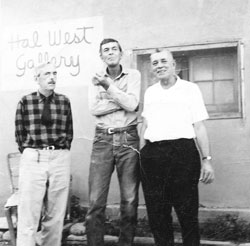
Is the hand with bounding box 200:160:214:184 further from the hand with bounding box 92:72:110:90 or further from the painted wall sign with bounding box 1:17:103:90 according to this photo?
the painted wall sign with bounding box 1:17:103:90

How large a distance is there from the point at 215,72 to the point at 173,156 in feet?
5.37

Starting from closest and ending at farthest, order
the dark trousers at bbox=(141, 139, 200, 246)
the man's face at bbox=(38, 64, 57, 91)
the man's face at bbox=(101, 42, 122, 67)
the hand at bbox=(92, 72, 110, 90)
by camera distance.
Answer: the dark trousers at bbox=(141, 139, 200, 246) < the hand at bbox=(92, 72, 110, 90) < the man's face at bbox=(101, 42, 122, 67) < the man's face at bbox=(38, 64, 57, 91)

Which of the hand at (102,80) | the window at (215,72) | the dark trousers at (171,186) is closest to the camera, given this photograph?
the dark trousers at (171,186)

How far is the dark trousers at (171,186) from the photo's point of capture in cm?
390

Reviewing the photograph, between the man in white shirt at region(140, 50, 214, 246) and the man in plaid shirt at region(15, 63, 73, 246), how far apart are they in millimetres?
846

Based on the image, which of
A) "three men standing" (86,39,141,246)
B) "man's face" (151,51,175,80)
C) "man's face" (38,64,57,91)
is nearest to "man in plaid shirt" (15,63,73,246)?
"man's face" (38,64,57,91)

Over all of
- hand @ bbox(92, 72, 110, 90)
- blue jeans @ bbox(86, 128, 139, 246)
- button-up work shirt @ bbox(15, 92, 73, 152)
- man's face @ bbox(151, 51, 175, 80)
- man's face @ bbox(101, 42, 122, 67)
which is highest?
man's face @ bbox(101, 42, 122, 67)

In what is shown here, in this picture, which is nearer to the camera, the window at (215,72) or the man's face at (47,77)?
the man's face at (47,77)

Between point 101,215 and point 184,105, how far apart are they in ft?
4.06

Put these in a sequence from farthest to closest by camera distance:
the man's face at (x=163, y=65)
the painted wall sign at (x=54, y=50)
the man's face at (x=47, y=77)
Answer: the painted wall sign at (x=54, y=50), the man's face at (x=47, y=77), the man's face at (x=163, y=65)

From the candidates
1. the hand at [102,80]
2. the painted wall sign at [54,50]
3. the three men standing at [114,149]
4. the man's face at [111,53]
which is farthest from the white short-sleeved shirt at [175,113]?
the painted wall sign at [54,50]

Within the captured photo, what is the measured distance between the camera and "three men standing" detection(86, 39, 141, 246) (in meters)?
4.20

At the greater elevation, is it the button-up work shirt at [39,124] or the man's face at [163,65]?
the man's face at [163,65]

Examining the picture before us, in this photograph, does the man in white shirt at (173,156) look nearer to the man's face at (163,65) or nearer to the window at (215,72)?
the man's face at (163,65)
